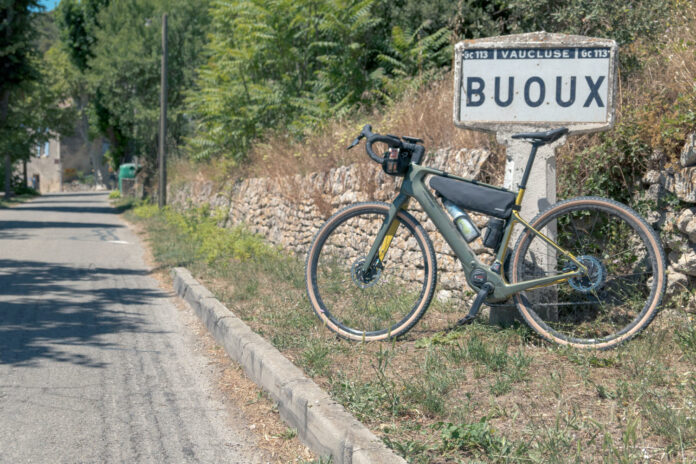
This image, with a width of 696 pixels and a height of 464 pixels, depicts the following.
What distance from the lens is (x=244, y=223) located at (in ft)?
43.0

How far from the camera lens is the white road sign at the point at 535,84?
4.72 m

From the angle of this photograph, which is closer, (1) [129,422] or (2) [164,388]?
(1) [129,422]

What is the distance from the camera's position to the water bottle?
4.61m

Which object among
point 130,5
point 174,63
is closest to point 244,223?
point 174,63

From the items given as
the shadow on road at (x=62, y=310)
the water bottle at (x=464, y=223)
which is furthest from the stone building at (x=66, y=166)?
the water bottle at (x=464, y=223)

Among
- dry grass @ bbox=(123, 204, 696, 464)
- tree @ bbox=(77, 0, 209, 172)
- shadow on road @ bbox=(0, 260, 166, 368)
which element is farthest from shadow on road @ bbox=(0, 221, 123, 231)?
dry grass @ bbox=(123, 204, 696, 464)

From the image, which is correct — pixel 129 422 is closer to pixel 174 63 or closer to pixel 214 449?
pixel 214 449

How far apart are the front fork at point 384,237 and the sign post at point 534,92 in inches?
30.1

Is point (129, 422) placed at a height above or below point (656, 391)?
below

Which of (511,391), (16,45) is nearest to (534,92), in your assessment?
(511,391)

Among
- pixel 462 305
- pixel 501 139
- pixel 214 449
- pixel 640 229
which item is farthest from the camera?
pixel 462 305

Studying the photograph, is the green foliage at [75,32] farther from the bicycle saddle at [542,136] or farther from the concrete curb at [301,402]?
the bicycle saddle at [542,136]

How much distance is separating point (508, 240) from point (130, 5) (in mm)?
30563

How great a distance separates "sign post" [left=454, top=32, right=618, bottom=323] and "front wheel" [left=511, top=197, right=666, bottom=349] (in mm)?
340
